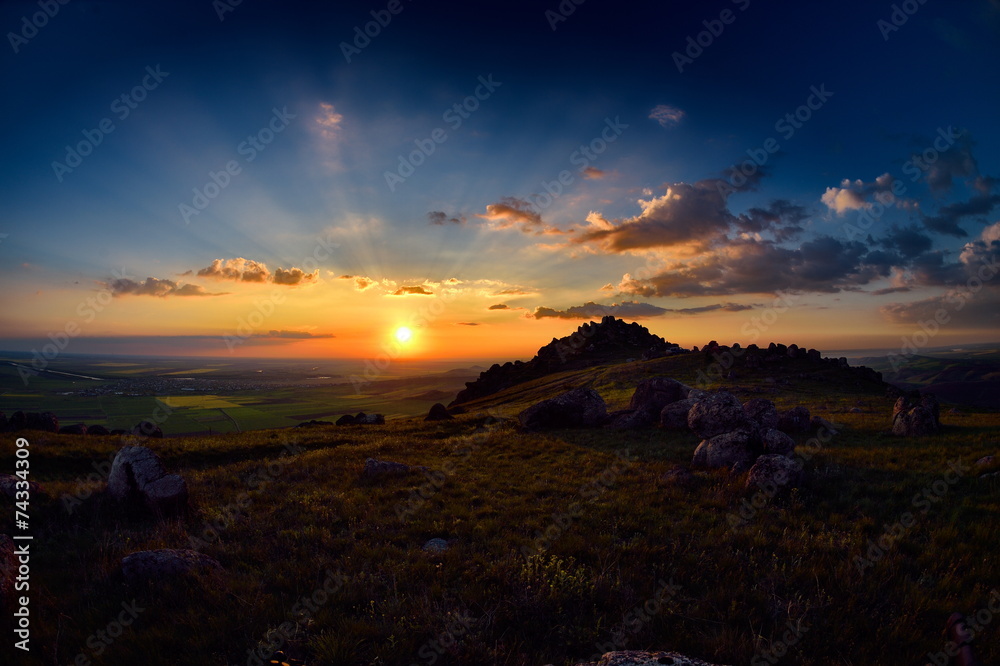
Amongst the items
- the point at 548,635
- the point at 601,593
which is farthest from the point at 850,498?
the point at 548,635

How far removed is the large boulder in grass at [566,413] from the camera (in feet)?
99.6

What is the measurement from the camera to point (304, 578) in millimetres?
7504

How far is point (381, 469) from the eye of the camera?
15.9 metres

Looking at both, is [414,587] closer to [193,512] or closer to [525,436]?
[193,512]

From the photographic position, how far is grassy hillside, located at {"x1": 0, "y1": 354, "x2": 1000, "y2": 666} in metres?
5.77

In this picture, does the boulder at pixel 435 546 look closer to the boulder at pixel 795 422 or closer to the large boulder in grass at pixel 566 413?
the large boulder in grass at pixel 566 413

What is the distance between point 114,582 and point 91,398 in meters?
142

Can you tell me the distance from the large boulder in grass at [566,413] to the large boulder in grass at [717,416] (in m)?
7.67

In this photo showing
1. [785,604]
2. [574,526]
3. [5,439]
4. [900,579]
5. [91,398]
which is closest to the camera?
[785,604]

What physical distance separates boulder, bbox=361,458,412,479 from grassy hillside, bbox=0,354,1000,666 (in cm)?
86

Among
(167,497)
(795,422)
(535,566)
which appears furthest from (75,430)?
(795,422)

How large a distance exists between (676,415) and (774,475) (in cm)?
1412

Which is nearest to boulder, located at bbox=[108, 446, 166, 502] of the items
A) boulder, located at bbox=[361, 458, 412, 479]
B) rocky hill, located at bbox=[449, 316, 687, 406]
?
boulder, located at bbox=[361, 458, 412, 479]

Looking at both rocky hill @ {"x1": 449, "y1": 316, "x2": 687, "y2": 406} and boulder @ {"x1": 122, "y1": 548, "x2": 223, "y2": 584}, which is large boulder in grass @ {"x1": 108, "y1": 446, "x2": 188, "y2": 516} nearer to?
boulder @ {"x1": 122, "y1": 548, "x2": 223, "y2": 584}
